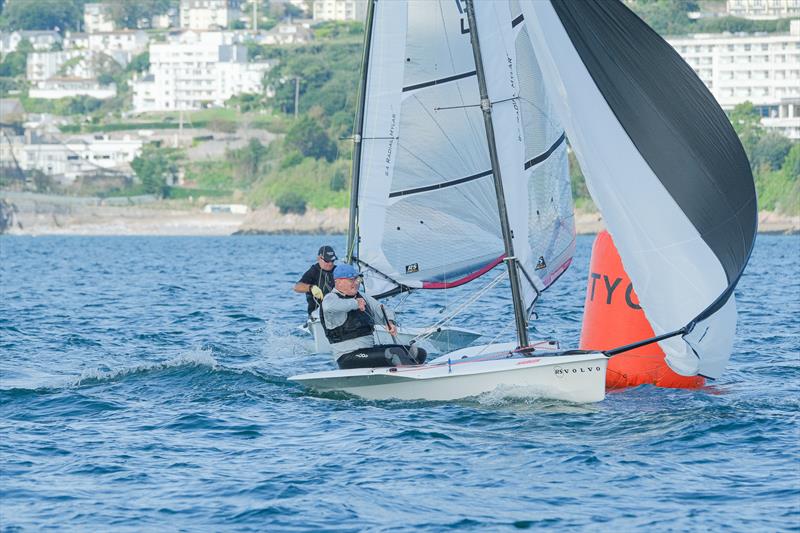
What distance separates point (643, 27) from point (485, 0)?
213 centimetres

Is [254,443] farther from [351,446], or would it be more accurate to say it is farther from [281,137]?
[281,137]

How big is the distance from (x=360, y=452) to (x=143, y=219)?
409 feet

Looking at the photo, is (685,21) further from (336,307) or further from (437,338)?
(336,307)

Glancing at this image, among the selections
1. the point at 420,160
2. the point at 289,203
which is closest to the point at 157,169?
the point at 289,203

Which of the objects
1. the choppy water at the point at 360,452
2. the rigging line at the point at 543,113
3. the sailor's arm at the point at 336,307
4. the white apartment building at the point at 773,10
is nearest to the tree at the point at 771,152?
the white apartment building at the point at 773,10

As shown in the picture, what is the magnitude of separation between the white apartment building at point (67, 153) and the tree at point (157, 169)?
4.45 meters

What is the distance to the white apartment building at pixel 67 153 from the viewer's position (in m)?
158

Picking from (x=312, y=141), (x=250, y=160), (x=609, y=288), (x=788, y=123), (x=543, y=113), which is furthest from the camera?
(x=250, y=160)

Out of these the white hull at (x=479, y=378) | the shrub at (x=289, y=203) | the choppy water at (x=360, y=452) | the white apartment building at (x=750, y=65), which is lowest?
the shrub at (x=289, y=203)

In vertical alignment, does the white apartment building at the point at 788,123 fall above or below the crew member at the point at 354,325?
above

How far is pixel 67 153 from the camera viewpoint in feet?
532

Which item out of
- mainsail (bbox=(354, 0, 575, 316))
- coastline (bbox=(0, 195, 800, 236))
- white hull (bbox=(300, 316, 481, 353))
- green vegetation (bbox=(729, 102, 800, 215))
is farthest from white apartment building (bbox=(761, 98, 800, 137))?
mainsail (bbox=(354, 0, 575, 316))

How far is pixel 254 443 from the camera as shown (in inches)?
534

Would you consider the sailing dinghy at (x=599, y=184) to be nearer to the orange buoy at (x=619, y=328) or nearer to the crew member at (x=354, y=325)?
Result: the crew member at (x=354, y=325)
